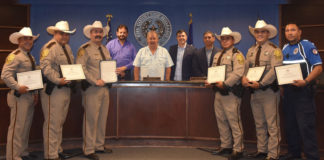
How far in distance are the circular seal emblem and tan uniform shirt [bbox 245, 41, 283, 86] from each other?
13.5ft

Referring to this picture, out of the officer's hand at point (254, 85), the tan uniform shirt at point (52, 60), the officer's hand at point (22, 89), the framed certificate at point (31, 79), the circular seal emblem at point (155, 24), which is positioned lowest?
the officer's hand at point (22, 89)

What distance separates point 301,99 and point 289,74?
327mm

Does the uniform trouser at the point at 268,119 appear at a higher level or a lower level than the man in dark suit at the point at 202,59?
lower

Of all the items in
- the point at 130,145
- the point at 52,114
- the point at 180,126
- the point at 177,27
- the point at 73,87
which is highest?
the point at 177,27

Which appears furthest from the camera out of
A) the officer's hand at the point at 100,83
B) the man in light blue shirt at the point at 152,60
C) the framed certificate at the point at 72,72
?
the man in light blue shirt at the point at 152,60

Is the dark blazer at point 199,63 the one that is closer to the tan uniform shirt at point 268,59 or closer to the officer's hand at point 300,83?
the tan uniform shirt at point 268,59

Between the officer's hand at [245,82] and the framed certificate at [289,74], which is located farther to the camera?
the officer's hand at [245,82]

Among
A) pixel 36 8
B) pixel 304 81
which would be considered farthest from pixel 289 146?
pixel 36 8

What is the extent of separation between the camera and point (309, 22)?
7.59 meters

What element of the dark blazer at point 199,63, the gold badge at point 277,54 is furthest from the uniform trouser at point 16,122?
the gold badge at point 277,54

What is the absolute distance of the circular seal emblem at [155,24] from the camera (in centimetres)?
805

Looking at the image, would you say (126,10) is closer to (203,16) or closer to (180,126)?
(203,16)

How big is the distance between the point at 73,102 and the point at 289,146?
3013 mm

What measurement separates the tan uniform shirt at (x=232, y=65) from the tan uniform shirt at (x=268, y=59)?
176mm
